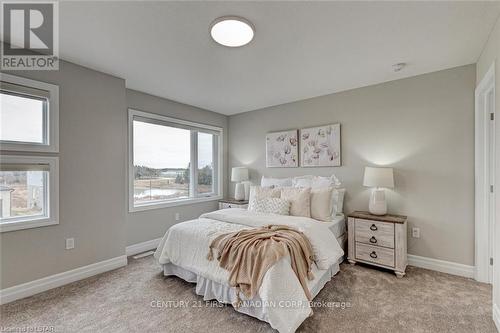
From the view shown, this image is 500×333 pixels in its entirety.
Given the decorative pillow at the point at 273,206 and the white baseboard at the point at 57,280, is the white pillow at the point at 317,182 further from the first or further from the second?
the white baseboard at the point at 57,280

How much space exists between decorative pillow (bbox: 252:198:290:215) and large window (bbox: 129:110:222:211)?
5.49 ft

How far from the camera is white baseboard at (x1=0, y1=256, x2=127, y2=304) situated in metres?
2.25

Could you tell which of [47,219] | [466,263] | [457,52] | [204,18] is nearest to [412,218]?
[466,263]

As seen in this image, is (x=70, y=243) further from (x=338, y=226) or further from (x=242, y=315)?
(x=338, y=226)

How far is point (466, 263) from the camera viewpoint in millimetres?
2729

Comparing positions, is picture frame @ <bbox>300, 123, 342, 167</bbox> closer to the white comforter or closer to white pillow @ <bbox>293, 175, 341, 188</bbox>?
white pillow @ <bbox>293, 175, 341, 188</bbox>

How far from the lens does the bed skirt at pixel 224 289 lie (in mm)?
1934

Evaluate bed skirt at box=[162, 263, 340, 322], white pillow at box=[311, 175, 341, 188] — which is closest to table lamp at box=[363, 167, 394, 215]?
white pillow at box=[311, 175, 341, 188]

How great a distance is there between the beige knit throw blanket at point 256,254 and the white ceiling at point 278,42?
6.09ft

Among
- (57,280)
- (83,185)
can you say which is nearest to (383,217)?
(83,185)

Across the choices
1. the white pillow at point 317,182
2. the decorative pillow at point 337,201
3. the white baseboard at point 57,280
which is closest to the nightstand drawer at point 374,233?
the decorative pillow at point 337,201

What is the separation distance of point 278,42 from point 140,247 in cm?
346

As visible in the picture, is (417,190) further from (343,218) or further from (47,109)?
(47,109)

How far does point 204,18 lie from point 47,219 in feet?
8.60
